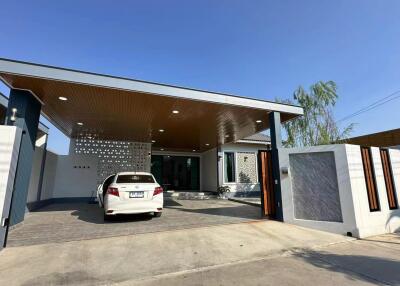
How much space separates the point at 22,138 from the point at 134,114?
3.34 meters

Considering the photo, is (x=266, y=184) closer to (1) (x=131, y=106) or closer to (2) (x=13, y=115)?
(1) (x=131, y=106)

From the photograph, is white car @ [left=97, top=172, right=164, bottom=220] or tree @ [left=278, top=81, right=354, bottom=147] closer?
white car @ [left=97, top=172, right=164, bottom=220]

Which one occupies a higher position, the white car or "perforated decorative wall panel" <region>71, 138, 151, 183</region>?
"perforated decorative wall panel" <region>71, 138, 151, 183</region>

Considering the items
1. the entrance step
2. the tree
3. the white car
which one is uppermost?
the tree

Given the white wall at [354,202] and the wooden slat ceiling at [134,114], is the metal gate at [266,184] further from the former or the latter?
the wooden slat ceiling at [134,114]

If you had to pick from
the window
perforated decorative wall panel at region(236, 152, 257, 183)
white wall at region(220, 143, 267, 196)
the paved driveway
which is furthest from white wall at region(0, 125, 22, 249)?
perforated decorative wall panel at region(236, 152, 257, 183)

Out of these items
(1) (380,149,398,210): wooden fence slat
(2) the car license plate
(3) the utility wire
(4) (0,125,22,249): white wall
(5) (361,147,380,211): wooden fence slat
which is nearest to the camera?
(4) (0,125,22,249): white wall

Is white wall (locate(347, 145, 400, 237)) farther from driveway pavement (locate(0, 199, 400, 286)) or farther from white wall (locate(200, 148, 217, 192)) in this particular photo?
white wall (locate(200, 148, 217, 192))

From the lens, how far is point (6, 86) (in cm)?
526

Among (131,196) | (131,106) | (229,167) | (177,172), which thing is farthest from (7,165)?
(177,172)

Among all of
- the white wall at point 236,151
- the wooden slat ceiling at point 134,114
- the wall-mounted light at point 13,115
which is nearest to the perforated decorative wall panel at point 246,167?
the white wall at point 236,151

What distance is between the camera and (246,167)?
47.2 ft

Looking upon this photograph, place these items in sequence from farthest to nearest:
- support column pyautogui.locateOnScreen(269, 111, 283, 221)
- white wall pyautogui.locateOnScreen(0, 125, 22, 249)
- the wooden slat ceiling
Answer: support column pyautogui.locateOnScreen(269, 111, 283, 221) < the wooden slat ceiling < white wall pyautogui.locateOnScreen(0, 125, 22, 249)

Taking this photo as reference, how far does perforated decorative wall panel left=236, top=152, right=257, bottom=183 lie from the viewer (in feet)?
46.6
